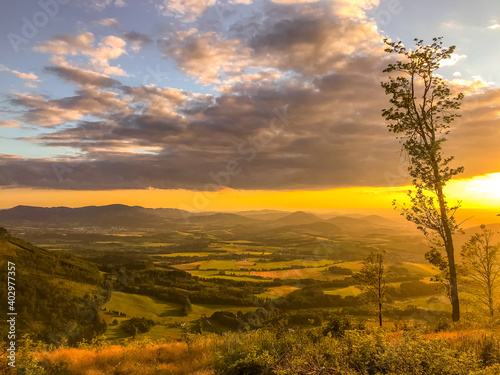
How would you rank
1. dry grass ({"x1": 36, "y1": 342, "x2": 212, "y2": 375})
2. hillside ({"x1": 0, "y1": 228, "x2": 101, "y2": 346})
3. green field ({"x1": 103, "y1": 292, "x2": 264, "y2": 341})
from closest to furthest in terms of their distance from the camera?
dry grass ({"x1": 36, "y1": 342, "x2": 212, "y2": 375}), hillside ({"x1": 0, "y1": 228, "x2": 101, "y2": 346}), green field ({"x1": 103, "y1": 292, "x2": 264, "y2": 341})

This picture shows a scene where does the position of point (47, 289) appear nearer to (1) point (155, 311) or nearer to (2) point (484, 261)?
(1) point (155, 311)

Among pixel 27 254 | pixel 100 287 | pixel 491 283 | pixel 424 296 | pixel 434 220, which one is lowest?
pixel 424 296

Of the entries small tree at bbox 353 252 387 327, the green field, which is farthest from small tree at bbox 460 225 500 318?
the green field

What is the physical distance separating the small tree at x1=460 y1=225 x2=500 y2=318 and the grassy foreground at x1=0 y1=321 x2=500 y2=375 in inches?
781

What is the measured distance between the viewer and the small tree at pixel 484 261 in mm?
29000

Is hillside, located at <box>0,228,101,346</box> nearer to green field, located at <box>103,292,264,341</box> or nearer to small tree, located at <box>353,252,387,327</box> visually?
green field, located at <box>103,292,264,341</box>

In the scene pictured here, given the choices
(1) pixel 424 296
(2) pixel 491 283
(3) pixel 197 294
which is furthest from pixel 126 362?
(1) pixel 424 296

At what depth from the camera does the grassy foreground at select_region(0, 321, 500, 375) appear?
831 centimetres

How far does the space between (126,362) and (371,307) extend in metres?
28.6

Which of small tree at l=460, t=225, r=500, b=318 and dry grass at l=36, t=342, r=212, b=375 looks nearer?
dry grass at l=36, t=342, r=212, b=375

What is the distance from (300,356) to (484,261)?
32726 millimetres

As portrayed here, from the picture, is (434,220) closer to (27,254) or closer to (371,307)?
(371,307)

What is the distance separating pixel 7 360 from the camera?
12.5m

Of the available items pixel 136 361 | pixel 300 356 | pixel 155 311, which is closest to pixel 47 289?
pixel 155 311
